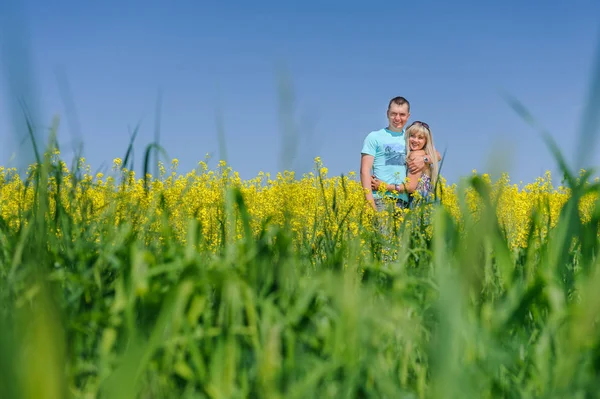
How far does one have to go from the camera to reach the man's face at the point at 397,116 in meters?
8.43

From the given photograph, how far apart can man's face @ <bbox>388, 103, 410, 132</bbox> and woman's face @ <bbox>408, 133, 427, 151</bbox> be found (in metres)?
0.18

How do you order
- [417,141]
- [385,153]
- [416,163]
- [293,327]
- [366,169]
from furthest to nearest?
[417,141]
[416,163]
[385,153]
[366,169]
[293,327]

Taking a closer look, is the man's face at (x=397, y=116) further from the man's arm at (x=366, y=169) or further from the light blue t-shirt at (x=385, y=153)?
the man's arm at (x=366, y=169)

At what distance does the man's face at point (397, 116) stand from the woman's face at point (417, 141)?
0.18 meters

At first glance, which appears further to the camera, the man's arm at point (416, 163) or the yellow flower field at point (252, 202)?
the man's arm at point (416, 163)

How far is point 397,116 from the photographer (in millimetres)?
8461

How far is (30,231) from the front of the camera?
Result: 1.89 meters

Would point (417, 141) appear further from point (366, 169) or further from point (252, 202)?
point (252, 202)

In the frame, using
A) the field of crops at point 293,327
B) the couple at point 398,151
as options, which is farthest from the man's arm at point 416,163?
the field of crops at point 293,327

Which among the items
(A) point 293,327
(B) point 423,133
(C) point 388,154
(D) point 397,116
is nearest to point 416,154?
(B) point 423,133

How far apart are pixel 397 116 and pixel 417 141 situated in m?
0.40

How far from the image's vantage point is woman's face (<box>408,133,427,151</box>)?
840 cm

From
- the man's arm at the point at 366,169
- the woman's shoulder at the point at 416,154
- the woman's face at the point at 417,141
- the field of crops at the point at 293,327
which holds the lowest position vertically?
the field of crops at the point at 293,327

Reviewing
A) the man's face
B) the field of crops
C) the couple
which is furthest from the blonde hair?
the field of crops
